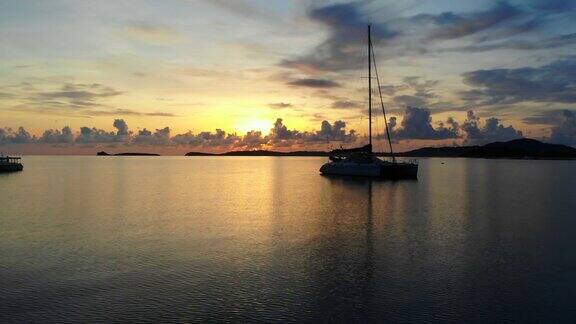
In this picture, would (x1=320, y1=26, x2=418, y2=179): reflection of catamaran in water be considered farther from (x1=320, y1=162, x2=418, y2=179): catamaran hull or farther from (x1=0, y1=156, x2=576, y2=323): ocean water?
(x1=0, y1=156, x2=576, y2=323): ocean water

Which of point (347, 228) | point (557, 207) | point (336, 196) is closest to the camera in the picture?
point (347, 228)

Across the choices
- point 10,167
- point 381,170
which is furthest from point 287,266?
point 10,167

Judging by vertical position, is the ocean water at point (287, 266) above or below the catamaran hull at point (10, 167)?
below

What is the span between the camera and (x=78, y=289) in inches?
803

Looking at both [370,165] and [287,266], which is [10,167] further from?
[287,266]

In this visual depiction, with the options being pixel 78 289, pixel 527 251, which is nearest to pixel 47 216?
pixel 78 289

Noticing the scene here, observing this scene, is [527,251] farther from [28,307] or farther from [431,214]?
[28,307]

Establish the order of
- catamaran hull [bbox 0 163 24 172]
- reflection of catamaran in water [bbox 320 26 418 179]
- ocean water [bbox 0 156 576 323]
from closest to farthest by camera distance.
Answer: ocean water [bbox 0 156 576 323]
reflection of catamaran in water [bbox 320 26 418 179]
catamaran hull [bbox 0 163 24 172]

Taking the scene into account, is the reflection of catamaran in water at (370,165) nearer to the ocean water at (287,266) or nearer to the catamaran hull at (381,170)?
the catamaran hull at (381,170)

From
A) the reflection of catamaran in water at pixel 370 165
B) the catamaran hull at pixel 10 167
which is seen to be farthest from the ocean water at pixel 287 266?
the catamaran hull at pixel 10 167

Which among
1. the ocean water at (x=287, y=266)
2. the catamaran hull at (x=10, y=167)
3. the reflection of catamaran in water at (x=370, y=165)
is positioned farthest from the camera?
the catamaran hull at (x=10, y=167)

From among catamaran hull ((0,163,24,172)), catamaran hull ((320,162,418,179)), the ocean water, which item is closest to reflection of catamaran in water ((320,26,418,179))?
catamaran hull ((320,162,418,179))

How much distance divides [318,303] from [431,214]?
30.5 meters

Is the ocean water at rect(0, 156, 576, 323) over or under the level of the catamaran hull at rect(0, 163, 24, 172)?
under
